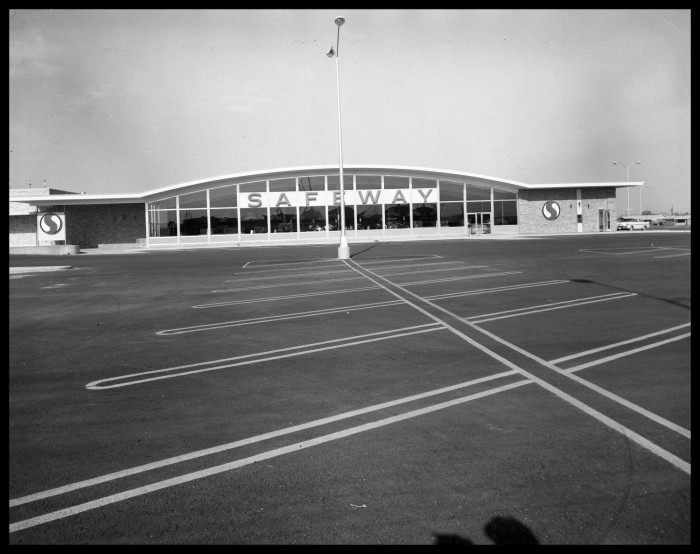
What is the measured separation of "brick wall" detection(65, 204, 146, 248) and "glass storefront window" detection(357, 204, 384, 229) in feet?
59.4

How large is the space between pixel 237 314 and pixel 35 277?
13515 millimetres

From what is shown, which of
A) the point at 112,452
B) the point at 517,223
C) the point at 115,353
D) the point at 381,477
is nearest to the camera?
the point at 381,477

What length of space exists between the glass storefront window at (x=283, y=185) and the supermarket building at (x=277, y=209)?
83 millimetres

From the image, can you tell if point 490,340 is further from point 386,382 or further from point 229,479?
point 229,479

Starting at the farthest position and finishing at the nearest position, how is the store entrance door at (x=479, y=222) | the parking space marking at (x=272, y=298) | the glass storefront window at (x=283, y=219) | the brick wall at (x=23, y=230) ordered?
the store entrance door at (x=479, y=222)
the glass storefront window at (x=283, y=219)
the brick wall at (x=23, y=230)
the parking space marking at (x=272, y=298)

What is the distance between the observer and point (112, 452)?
14.3 ft

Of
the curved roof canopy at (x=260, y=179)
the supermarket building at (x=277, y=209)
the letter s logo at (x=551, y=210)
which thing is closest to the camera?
the curved roof canopy at (x=260, y=179)

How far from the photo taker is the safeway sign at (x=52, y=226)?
38500 millimetres

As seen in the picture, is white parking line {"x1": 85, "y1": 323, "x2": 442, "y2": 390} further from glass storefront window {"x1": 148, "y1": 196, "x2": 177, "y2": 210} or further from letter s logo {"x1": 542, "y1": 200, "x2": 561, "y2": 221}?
letter s logo {"x1": 542, "y1": 200, "x2": 561, "y2": 221}

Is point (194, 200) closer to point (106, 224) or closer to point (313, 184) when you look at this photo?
point (106, 224)

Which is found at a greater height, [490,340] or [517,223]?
[517,223]

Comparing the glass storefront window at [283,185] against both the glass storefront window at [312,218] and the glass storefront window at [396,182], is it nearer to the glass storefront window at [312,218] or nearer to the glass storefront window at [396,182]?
the glass storefront window at [312,218]

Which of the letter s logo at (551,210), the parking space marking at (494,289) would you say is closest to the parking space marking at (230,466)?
the parking space marking at (494,289)
